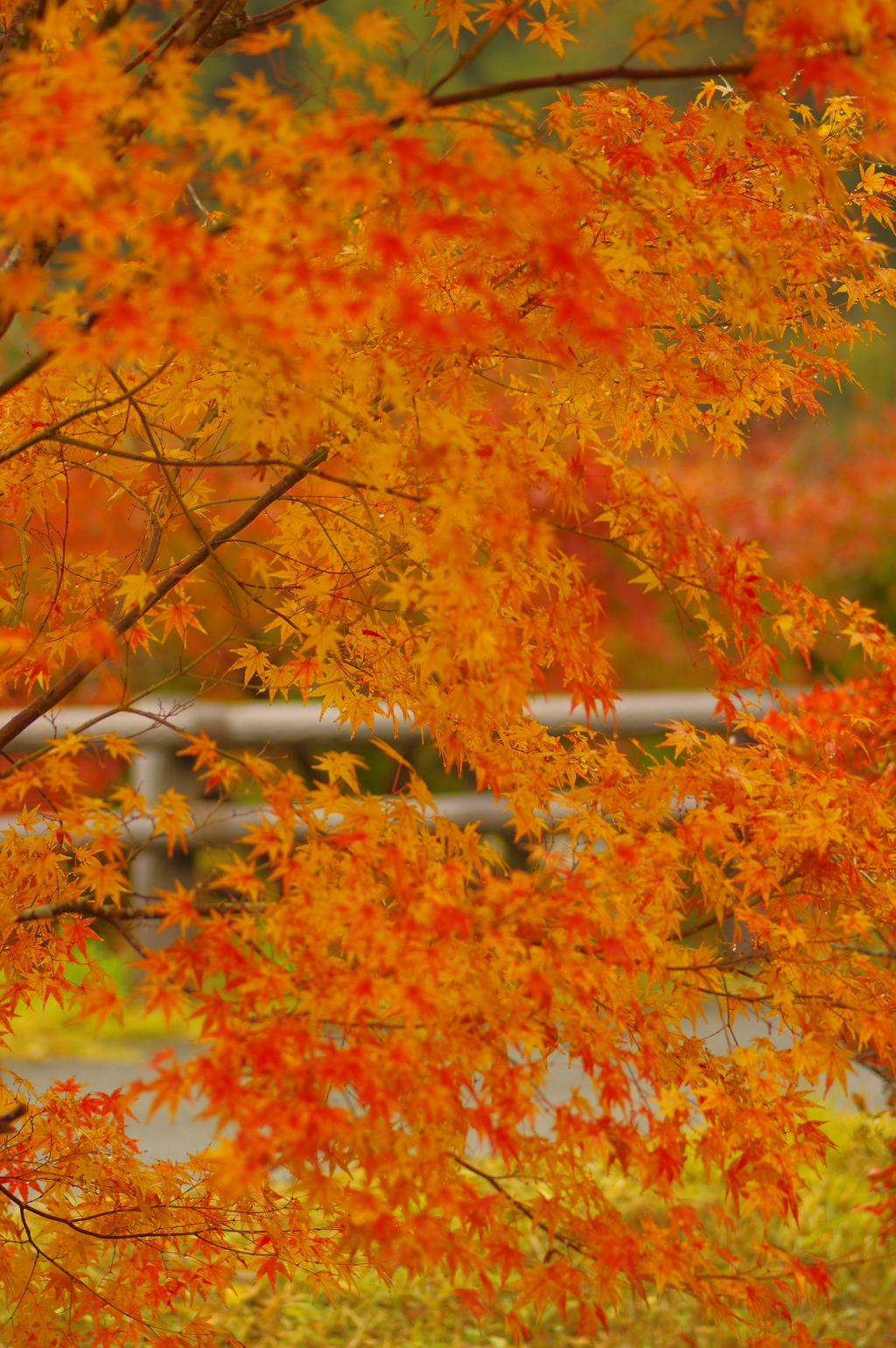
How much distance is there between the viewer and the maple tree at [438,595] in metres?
1.42

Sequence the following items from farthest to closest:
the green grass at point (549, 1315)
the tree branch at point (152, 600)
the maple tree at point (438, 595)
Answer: the green grass at point (549, 1315) → the tree branch at point (152, 600) → the maple tree at point (438, 595)

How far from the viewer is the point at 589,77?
59.5 inches

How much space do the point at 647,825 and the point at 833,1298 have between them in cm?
201

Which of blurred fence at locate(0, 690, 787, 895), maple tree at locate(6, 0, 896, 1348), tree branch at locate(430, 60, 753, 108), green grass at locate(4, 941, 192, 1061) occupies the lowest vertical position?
green grass at locate(4, 941, 192, 1061)

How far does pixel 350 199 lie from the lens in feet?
4.56

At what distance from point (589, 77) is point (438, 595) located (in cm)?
68

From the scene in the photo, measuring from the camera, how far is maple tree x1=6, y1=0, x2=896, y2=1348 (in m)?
1.42

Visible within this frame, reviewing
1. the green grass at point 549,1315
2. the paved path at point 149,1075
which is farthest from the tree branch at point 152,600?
the paved path at point 149,1075

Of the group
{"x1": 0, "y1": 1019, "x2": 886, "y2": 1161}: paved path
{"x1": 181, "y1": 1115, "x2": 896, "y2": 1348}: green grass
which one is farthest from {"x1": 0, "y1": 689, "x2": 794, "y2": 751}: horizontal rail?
{"x1": 181, "y1": 1115, "x2": 896, "y2": 1348}: green grass

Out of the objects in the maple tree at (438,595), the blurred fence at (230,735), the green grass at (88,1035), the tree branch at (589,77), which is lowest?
the green grass at (88,1035)

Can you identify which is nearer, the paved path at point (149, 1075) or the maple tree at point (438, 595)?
the maple tree at point (438, 595)

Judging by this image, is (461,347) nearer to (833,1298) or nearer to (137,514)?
(833,1298)

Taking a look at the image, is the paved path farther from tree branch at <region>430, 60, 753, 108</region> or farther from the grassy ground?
tree branch at <region>430, 60, 753, 108</region>

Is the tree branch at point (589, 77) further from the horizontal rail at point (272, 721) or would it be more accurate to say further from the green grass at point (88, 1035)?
the green grass at point (88, 1035)
